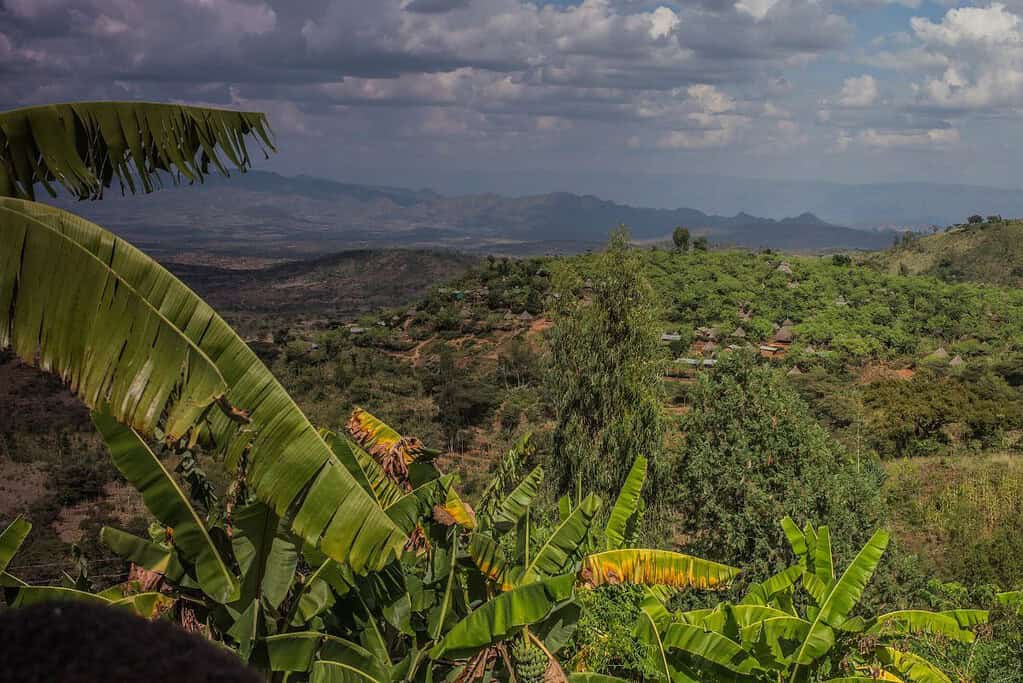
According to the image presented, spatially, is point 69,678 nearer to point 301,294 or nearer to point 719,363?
point 719,363

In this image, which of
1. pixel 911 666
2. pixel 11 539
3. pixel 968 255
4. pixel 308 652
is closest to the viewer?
pixel 308 652

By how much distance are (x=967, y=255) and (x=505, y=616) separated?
6874 centimetres

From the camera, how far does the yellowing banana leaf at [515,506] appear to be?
21.7 ft

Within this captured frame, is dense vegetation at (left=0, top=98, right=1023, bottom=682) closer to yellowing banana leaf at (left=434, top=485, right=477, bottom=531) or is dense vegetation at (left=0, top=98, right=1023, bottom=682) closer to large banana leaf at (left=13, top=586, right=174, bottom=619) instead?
large banana leaf at (left=13, top=586, right=174, bottom=619)

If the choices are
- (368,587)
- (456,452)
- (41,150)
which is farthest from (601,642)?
(456,452)

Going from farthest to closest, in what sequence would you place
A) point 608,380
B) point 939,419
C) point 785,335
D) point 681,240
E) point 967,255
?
point 967,255, point 681,240, point 785,335, point 939,419, point 608,380

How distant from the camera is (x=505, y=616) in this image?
4.72 metres

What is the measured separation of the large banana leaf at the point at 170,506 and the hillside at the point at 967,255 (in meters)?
60.5

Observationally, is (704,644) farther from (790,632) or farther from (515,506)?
(515,506)

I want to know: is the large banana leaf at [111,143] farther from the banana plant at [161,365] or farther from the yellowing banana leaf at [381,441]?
the yellowing banana leaf at [381,441]

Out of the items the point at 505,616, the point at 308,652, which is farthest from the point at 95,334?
the point at 505,616

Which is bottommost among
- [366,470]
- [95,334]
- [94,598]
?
[94,598]

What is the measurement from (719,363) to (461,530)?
306 inches

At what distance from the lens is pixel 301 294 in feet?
324
